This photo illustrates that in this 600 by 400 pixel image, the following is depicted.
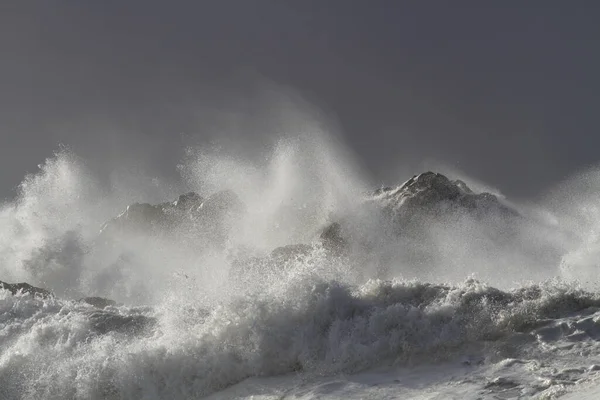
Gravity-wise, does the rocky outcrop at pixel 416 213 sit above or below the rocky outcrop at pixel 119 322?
above

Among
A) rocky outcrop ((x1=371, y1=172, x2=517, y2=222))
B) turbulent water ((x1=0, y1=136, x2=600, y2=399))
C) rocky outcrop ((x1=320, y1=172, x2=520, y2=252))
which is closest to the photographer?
turbulent water ((x1=0, y1=136, x2=600, y2=399))

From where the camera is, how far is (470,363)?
28.8ft

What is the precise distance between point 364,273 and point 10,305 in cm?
1459

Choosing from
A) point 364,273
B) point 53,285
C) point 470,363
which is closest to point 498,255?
point 364,273

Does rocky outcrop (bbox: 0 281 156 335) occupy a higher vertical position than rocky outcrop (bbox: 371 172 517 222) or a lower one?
lower

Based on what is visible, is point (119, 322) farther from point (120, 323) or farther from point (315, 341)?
point (315, 341)

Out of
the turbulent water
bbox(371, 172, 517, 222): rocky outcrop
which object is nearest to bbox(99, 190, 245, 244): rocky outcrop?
bbox(371, 172, 517, 222): rocky outcrop

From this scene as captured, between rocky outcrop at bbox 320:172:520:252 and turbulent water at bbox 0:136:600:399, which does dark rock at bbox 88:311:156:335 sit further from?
rocky outcrop at bbox 320:172:520:252

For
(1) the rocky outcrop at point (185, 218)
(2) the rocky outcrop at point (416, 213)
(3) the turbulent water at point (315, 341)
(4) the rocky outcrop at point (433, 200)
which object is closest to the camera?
(3) the turbulent water at point (315, 341)

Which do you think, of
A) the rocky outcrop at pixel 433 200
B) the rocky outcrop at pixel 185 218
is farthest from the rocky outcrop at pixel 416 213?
the rocky outcrop at pixel 185 218

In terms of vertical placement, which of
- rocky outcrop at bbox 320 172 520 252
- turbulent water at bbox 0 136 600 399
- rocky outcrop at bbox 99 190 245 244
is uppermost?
rocky outcrop at bbox 99 190 245 244

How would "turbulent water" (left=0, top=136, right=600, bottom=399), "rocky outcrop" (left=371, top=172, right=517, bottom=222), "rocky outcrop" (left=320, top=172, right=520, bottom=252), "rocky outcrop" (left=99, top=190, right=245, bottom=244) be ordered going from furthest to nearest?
"rocky outcrop" (left=99, top=190, right=245, bottom=244)
"rocky outcrop" (left=371, top=172, right=517, bottom=222)
"rocky outcrop" (left=320, top=172, right=520, bottom=252)
"turbulent water" (left=0, top=136, right=600, bottom=399)

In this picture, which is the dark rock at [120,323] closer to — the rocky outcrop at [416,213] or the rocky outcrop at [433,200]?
the rocky outcrop at [416,213]

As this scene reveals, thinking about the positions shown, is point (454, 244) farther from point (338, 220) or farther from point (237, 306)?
point (237, 306)
